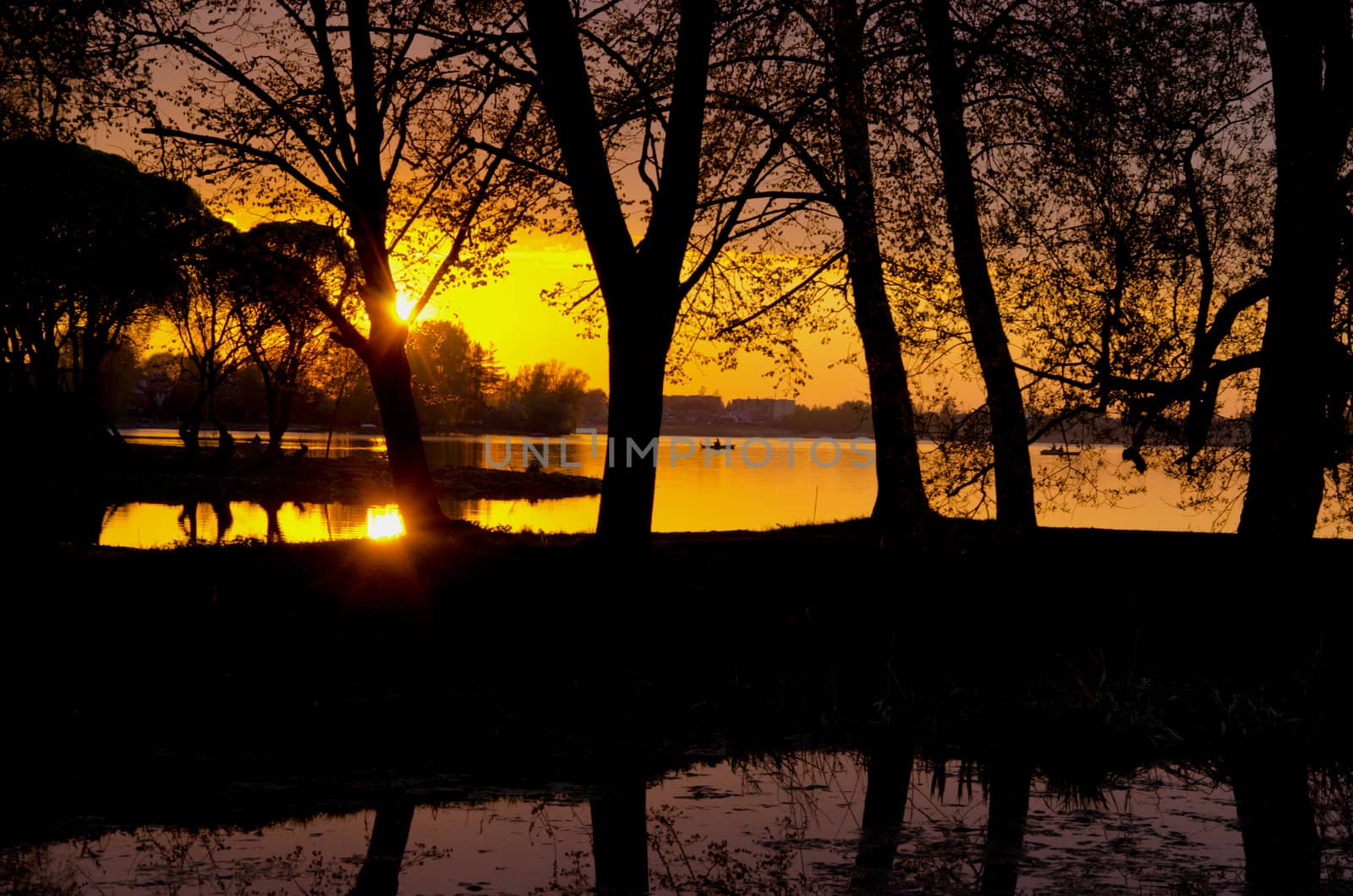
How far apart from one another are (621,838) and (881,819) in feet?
6.35

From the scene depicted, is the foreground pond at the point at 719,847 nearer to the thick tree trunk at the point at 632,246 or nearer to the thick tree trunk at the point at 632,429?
the thick tree trunk at the point at 632,429

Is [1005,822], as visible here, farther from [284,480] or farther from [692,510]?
[284,480]

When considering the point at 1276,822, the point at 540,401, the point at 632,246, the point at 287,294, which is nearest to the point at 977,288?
the point at 632,246

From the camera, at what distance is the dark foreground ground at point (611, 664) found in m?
10.8

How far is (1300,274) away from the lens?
16016mm

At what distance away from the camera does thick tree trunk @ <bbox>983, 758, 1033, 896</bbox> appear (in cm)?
773

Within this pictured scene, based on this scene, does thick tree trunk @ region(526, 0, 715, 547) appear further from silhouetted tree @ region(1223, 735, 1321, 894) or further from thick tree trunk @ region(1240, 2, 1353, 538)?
thick tree trunk @ region(1240, 2, 1353, 538)

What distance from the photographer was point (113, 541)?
3006 centimetres

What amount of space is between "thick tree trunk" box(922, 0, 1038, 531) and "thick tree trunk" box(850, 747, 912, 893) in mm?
8744

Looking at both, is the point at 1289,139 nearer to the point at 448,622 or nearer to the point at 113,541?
the point at 448,622

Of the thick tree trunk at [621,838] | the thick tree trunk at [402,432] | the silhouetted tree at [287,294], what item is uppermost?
the silhouetted tree at [287,294]

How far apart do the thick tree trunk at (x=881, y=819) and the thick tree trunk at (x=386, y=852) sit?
108 inches

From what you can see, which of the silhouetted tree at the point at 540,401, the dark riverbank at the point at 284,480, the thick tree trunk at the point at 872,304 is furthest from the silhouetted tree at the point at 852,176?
the silhouetted tree at the point at 540,401

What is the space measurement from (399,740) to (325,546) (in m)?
6.98
